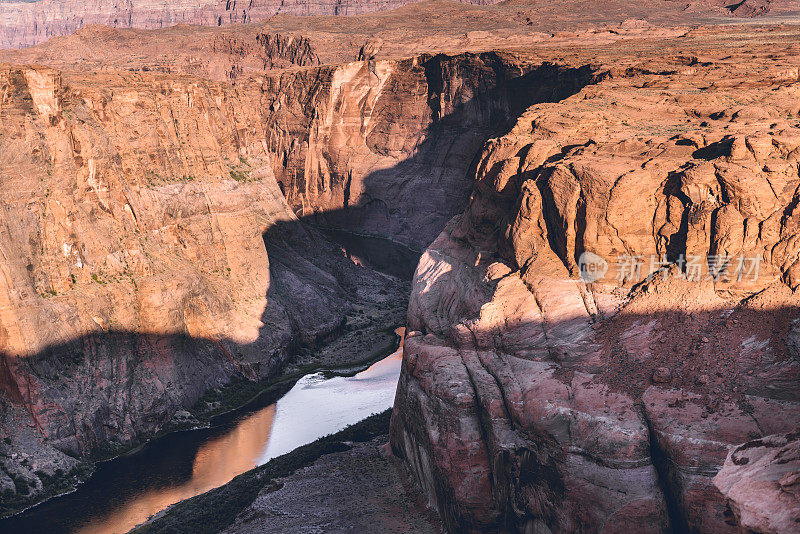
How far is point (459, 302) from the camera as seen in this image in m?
41.6

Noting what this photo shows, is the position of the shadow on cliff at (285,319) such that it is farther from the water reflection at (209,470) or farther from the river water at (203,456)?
the water reflection at (209,470)

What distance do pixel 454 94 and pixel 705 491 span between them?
318 ft

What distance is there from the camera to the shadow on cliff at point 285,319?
52844mm

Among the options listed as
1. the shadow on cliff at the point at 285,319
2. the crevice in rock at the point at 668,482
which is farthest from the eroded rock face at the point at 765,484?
the shadow on cliff at the point at 285,319

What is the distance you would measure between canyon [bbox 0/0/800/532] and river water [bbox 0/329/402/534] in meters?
1.95

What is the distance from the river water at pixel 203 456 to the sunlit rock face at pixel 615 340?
17460 mm

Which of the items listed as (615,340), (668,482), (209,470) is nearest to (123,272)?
(209,470)

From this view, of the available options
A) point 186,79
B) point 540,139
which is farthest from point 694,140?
point 186,79

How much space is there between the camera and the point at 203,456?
5581 centimetres

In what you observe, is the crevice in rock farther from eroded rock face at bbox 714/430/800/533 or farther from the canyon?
eroded rock face at bbox 714/430/800/533

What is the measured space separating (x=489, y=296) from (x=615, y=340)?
7.11 meters

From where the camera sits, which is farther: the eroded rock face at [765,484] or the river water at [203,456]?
the river water at [203,456]

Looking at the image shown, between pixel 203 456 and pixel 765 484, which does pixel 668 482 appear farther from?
pixel 203 456

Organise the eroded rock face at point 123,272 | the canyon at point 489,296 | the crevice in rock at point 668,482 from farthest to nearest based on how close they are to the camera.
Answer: the eroded rock face at point 123,272, the canyon at point 489,296, the crevice in rock at point 668,482
